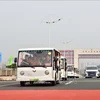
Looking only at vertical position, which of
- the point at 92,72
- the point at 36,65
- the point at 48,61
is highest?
the point at 48,61

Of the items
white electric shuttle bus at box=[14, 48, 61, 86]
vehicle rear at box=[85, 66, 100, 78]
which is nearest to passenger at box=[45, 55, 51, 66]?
white electric shuttle bus at box=[14, 48, 61, 86]

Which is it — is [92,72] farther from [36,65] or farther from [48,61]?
[36,65]

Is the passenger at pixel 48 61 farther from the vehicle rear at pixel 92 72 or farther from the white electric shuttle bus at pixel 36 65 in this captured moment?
the vehicle rear at pixel 92 72

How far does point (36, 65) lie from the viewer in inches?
912

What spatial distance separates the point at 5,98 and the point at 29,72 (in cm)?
942

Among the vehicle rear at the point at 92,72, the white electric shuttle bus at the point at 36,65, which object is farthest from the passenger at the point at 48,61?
the vehicle rear at the point at 92,72

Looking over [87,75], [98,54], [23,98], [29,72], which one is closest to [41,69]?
[29,72]

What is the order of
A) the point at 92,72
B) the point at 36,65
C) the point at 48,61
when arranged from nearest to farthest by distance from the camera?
the point at 36,65 → the point at 48,61 → the point at 92,72

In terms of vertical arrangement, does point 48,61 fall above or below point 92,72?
above

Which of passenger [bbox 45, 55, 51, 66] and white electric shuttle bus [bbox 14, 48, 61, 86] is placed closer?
white electric shuttle bus [bbox 14, 48, 61, 86]

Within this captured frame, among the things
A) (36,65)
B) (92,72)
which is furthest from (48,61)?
(92,72)

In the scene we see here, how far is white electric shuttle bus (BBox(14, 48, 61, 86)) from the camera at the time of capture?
75.2 ft

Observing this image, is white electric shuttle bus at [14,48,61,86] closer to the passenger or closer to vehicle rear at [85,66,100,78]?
the passenger

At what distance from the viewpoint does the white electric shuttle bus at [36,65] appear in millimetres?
22922
